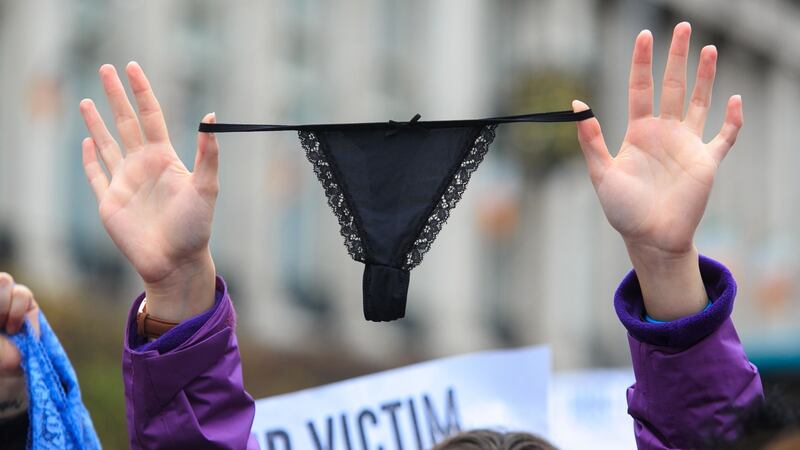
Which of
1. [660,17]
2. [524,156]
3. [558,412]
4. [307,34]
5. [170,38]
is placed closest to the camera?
[558,412]

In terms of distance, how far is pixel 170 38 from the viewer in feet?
39.9

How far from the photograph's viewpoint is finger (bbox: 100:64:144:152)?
302 cm

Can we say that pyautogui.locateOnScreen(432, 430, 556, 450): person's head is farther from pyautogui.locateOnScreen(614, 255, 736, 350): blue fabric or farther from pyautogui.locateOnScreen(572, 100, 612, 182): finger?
pyautogui.locateOnScreen(572, 100, 612, 182): finger

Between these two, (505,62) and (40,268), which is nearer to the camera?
(40,268)

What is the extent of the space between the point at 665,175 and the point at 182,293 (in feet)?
3.39

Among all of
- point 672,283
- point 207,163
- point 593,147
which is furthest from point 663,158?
point 207,163

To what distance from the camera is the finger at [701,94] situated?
9.44ft

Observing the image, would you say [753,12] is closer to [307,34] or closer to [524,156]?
[524,156]

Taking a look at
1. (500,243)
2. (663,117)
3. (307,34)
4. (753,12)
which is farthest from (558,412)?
(753,12)

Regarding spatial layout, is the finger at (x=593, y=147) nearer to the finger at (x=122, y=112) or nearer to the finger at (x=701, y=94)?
the finger at (x=701, y=94)

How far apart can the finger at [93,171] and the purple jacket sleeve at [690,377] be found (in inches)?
45.8

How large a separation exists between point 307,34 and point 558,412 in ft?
27.6

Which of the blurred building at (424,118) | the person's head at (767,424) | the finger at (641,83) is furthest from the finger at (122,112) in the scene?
the blurred building at (424,118)

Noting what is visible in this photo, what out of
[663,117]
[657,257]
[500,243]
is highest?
[663,117]
